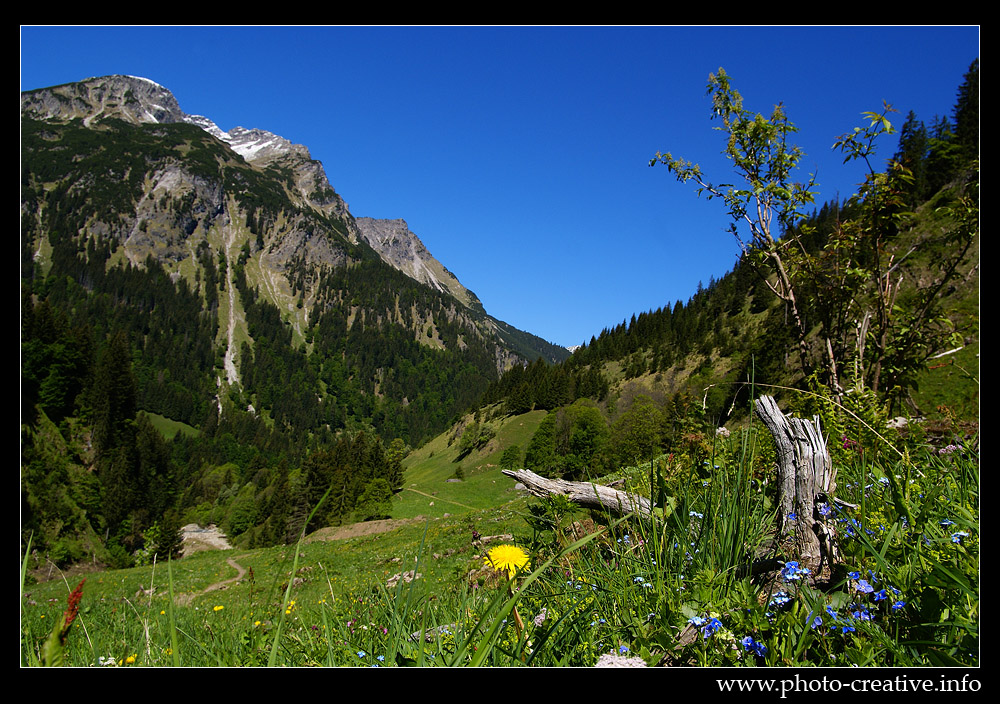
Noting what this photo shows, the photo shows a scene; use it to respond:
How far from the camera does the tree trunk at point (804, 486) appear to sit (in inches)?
81.1

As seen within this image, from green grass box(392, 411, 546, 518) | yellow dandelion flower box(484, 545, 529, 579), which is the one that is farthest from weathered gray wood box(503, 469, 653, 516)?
green grass box(392, 411, 546, 518)

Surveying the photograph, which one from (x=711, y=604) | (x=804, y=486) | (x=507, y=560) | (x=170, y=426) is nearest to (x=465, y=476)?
(x=507, y=560)

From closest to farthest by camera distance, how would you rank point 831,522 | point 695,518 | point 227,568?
1. point 831,522
2. point 695,518
3. point 227,568

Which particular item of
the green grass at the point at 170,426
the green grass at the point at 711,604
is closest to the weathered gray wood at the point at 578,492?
the green grass at the point at 711,604

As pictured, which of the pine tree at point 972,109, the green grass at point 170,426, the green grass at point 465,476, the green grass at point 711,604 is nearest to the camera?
the green grass at point 711,604

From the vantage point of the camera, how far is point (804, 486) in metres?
2.26

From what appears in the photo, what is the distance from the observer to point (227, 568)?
71.0ft

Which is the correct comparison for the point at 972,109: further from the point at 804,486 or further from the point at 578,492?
the point at 578,492

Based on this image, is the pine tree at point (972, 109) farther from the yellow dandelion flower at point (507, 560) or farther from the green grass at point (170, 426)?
the green grass at point (170, 426)

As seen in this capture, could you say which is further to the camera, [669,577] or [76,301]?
[76,301]

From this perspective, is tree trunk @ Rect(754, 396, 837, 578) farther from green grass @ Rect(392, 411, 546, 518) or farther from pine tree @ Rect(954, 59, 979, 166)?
green grass @ Rect(392, 411, 546, 518)
